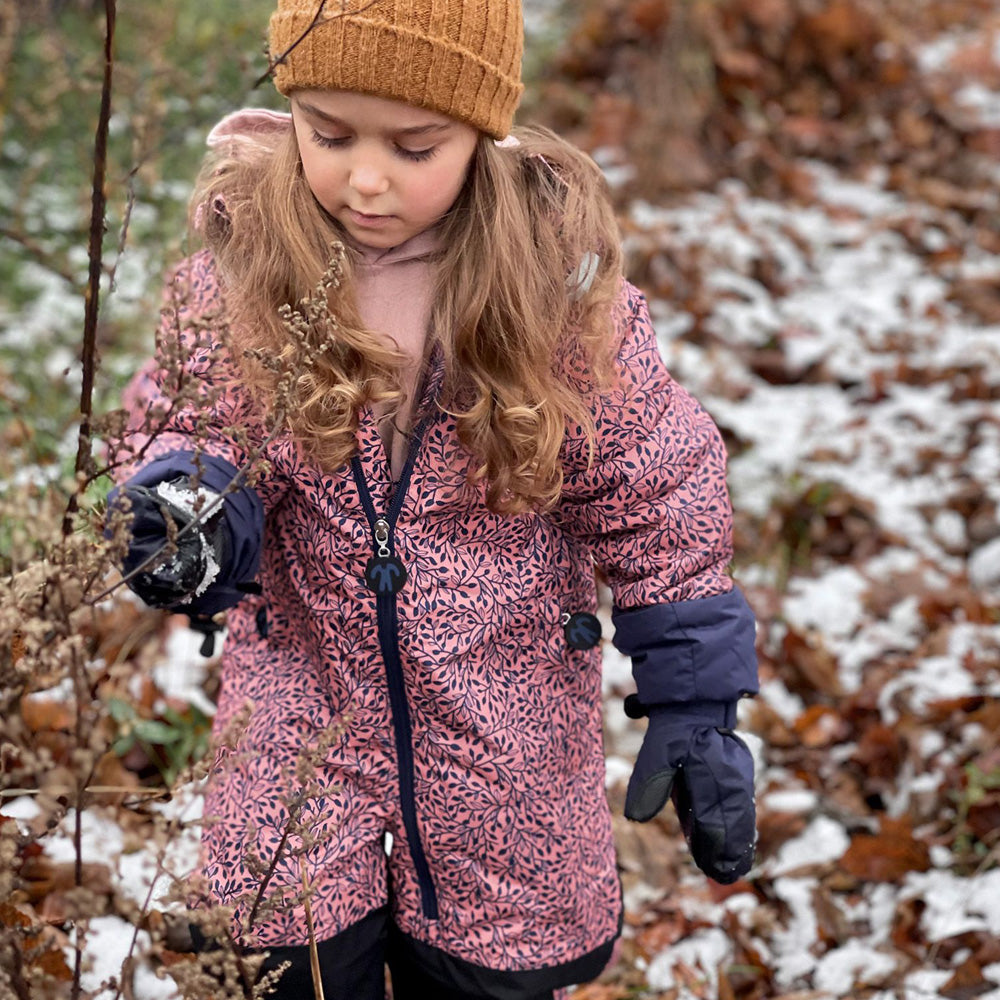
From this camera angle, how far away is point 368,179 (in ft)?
5.59

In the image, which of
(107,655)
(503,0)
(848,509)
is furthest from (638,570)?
(848,509)

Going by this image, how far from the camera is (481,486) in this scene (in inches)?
74.1

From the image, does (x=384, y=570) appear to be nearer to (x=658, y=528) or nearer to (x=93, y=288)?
(x=658, y=528)

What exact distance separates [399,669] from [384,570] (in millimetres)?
165

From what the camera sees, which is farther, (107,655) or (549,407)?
(107,655)

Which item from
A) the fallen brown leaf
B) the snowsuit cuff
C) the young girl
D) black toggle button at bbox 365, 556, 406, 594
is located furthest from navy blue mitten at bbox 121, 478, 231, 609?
the fallen brown leaf

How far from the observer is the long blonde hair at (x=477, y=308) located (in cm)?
180

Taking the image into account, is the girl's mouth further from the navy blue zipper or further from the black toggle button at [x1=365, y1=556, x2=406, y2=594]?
the black toggle button at [x1=365, y1=556, x2=406, y2=594]

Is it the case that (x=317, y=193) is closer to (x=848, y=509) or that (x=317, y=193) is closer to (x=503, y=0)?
(x=503, y=0)

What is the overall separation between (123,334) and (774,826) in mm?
2552

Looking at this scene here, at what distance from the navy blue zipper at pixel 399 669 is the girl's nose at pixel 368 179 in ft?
1.11

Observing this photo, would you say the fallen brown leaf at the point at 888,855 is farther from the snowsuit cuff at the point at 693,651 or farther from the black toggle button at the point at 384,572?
the black toggle button at the point at 384,572

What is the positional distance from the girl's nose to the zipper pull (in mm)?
464

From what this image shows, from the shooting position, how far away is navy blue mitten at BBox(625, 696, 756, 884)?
6.22 feet
